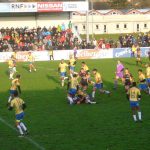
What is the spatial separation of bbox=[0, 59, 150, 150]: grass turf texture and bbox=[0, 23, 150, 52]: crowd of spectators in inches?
857

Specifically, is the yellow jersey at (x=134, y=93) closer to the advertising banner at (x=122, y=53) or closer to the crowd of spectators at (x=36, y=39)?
the crowd of spectators at (x=36, y=39)

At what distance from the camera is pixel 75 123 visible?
73.4 feet

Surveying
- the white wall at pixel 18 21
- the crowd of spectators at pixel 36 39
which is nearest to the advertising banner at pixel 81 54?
the crowd of spectators at pixel 36 39

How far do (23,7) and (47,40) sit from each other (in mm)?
6183

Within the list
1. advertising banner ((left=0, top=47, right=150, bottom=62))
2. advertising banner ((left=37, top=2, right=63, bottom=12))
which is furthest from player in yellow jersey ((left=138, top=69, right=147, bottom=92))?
advertising banner ((left=37, top=2, right=63, bottom=12))

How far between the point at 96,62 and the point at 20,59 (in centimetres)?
821

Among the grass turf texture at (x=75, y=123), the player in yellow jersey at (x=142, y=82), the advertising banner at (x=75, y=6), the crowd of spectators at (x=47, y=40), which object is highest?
the advertising banner at (x=75, y=6)

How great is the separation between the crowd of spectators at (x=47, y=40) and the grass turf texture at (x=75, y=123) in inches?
857

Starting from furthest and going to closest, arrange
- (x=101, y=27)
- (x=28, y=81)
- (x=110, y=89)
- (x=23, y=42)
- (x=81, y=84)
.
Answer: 1. (x=101, y=27)
2. (x=23, y=42)
3. (x=28, y=81)
4. (x=110, y=89)
5. (x=81, y=84)

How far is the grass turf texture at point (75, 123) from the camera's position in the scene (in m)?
18.5

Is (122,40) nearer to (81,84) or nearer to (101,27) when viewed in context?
(81,84)

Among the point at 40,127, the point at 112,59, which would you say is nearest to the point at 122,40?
the point at 112,59

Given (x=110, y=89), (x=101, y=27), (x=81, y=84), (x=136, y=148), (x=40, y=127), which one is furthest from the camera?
→ (x=101, y=27)

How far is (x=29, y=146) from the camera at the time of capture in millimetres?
18312
